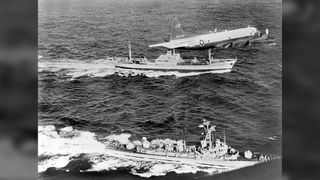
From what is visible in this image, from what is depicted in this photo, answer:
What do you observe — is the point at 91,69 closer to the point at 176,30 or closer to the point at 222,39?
the point at 176,30

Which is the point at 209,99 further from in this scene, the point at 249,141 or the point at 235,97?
the point at 249,141

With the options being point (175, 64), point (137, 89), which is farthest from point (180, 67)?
point (137, 89)

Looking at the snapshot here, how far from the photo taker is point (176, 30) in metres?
2.75

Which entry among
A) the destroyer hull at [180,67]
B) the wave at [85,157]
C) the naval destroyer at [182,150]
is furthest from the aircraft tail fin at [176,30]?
the wave at [85,157]

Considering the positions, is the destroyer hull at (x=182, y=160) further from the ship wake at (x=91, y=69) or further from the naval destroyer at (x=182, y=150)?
the ship wake at (x=91, y=69)

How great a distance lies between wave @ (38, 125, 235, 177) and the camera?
2.71 meters

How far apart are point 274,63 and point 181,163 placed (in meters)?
0.82

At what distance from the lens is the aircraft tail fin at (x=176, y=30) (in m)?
2.75

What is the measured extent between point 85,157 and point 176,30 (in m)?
0.93

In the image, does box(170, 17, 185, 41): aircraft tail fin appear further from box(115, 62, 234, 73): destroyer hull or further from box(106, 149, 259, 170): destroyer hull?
box(106, 149, 259, 170): destroyer hull

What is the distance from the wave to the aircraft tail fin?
0.66 meters

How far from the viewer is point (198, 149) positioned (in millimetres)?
2729

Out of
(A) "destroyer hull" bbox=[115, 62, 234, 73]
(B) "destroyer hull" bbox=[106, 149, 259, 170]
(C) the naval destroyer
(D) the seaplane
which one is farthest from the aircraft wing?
(B) "destroyer hull" bbox=[106, 149, 259, 170]

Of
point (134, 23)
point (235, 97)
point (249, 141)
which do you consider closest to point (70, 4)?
point (134, 23)
